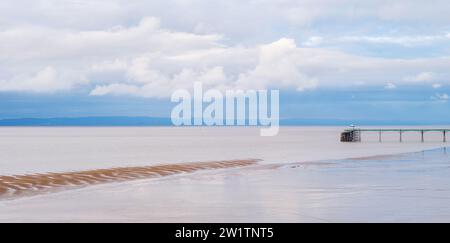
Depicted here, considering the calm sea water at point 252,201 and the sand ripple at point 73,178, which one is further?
the sand ripple at point 73,178

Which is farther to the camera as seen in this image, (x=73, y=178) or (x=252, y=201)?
(x=73, y=178)

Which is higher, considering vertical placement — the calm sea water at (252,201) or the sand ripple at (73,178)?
the sand ripple at (73,178)

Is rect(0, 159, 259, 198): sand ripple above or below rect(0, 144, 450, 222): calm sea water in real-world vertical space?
above

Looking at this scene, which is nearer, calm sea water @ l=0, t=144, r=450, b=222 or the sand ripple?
calm sea water @ l=0, t=144, r=450, b=222

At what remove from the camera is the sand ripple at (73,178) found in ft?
89.4

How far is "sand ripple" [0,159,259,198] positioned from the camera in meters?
27.2

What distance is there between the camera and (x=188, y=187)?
28.4m

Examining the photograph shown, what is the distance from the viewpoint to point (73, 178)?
32.8 m

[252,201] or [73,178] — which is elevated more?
[73,178]
